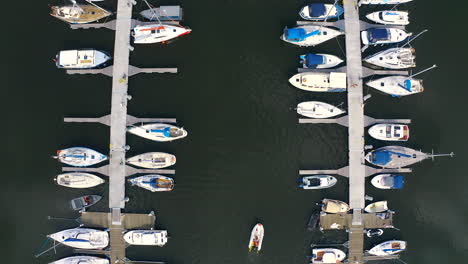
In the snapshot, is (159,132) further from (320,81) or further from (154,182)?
(320,81)

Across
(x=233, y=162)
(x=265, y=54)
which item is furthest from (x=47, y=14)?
(x=233, y=162)

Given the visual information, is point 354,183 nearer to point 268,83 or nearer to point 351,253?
point 351,253

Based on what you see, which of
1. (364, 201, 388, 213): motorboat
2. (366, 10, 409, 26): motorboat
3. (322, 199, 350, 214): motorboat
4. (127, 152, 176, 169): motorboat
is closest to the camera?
(322, 199, 350, 214): motorboat

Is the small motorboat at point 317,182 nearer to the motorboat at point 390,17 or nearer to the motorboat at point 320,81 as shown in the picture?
the motorboat at point 320,81

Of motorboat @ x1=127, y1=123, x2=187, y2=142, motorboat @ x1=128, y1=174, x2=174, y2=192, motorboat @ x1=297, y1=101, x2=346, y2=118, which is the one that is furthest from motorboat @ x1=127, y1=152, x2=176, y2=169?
motorboat @ x1=297, y1=101, x2=346, y2=118

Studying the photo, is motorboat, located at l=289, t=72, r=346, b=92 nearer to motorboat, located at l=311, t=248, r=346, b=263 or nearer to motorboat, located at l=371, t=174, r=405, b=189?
motorboat, located at l=371, t=174, r=405, b=189

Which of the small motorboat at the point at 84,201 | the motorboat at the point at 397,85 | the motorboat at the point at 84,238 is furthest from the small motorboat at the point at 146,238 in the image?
the motorboat at the point at 397,85
